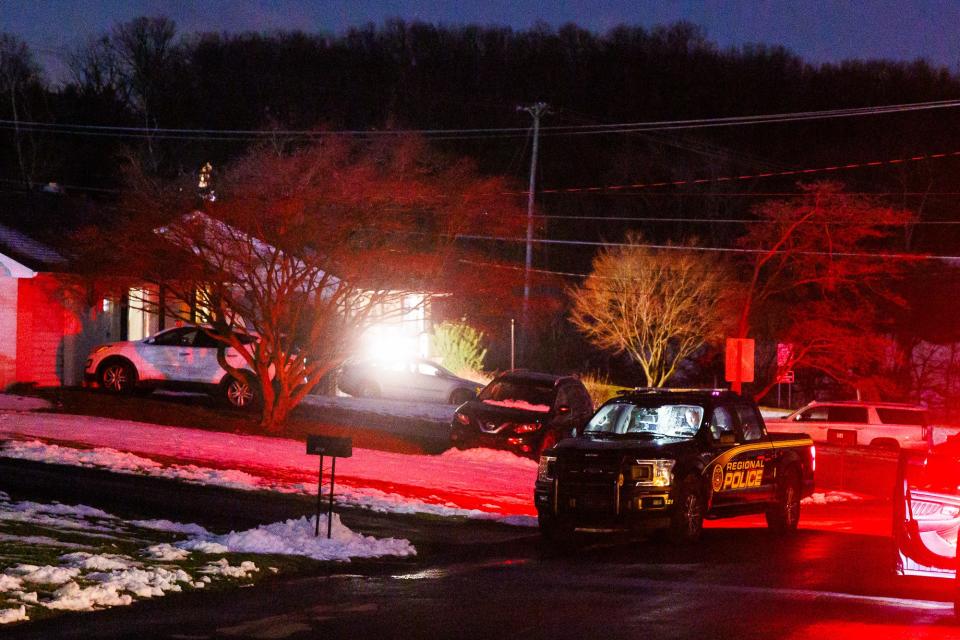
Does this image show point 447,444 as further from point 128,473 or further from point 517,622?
point 517,622

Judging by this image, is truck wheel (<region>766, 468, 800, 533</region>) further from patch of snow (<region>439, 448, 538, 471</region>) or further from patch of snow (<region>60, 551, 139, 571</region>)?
patch of snow (<region>60, 551, 139, 571</region>)

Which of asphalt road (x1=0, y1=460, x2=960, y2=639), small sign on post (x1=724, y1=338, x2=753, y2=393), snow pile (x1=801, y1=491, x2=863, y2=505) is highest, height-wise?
small sign on post (x1=724, y1=338, x2=753, y2=393)

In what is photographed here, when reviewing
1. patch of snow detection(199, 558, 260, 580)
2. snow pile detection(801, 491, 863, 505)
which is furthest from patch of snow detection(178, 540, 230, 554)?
snow pile detection(801, 491, 863, 505)

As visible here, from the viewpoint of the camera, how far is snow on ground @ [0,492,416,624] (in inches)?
406

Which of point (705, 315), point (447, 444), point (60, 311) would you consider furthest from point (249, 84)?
point (447, 444)

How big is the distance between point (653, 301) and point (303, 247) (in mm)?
30686

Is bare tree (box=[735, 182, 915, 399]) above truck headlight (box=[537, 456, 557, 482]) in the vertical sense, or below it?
above

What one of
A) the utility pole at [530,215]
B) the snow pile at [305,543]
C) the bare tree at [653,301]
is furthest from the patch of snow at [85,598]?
the bare tree at [653,301]

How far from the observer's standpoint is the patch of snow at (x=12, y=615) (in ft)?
31.1

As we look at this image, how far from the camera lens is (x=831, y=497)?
25.0m

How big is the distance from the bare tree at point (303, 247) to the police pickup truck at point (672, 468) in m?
9.85

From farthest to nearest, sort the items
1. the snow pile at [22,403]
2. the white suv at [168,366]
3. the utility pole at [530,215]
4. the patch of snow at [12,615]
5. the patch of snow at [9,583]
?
the white suv at [168,366], the utility pole at [530,215], the snow pile at [22,403], the patch of snow at [9,583], the patch of snow at [12,615]

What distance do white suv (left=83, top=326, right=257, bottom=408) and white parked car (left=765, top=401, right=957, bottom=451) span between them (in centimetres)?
1882

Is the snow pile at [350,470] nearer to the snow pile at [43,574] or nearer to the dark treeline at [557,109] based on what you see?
the snow pile at [43,574]
